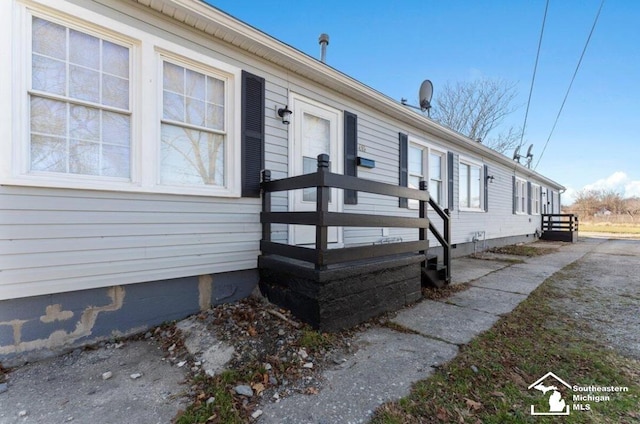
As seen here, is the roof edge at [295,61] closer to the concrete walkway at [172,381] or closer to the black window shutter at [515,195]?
the concrete walkway at [172,381]

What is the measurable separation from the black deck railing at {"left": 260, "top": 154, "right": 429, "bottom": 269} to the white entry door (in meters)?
0.65

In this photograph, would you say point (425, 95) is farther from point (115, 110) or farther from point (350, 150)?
point (115, 110)

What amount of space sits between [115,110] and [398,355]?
3.34 meters

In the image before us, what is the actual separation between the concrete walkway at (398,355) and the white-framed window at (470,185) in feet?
11.9

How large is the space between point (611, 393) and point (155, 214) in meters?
3.88

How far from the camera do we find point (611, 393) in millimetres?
1914

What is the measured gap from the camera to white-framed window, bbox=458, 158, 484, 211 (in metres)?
7.82

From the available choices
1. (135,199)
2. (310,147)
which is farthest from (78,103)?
(310,147)

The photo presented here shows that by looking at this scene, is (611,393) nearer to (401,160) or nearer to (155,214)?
(155,214)

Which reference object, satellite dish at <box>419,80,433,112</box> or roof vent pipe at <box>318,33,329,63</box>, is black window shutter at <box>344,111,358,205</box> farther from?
satellite dish at <box>419,80,433,112</box>

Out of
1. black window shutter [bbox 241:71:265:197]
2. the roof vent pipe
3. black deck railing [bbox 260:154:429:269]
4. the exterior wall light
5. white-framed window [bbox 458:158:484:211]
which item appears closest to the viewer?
black deck railing [bbox 260:154:429:269]

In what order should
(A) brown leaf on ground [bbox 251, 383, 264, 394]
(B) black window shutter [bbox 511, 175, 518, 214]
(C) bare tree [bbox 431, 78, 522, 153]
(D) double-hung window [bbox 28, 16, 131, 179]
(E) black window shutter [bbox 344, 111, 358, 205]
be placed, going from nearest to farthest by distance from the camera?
(A) brown leaf on ground [bbox 251, 383, 264, 394] → (D) double-hung window [bbox 28, 16, 131, 179] → (E) black window shutter [bbox 344, 111, 358, 205] → (B) black window shutter [bbox 511, 175, 518, 214] → (C) bare tree [bbox 431, 78, 522, 153]

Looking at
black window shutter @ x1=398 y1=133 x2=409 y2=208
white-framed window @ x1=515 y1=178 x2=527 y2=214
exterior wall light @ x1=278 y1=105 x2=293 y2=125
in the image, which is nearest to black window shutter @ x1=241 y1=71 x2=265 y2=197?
exterior wall light @ x1=278 y1=105 x2=293 y2=125

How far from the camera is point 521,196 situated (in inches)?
458
